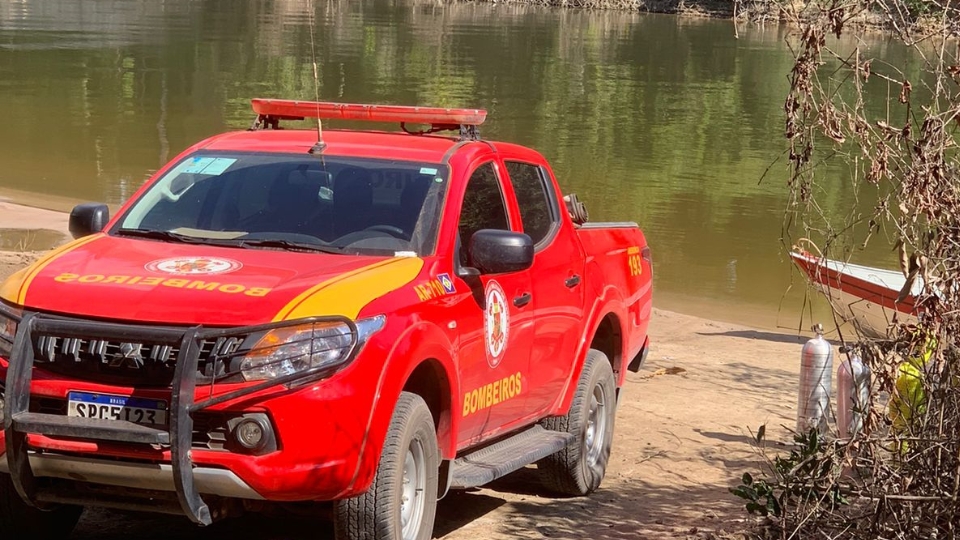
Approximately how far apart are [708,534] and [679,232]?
16.1 m

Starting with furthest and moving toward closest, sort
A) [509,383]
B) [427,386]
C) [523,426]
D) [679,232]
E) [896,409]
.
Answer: [679,232] → [523,426] → [509,383] → [427,386] → [896,409]

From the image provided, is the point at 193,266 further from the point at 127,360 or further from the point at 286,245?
the point at 127,360

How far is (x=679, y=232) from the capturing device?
22375mm

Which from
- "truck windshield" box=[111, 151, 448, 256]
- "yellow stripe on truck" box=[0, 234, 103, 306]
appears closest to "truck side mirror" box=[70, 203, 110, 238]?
"truck windshield" box=[111, 151, 448, 256]

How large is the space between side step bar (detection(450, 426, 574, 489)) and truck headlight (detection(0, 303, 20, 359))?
6.05 ft

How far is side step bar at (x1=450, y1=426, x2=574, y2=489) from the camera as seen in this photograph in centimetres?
609

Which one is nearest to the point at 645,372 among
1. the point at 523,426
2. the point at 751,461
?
the point at 751,461

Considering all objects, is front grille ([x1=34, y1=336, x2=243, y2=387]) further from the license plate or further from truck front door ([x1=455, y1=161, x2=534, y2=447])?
truck front door ([x1=455, y1=161, x2=534, y2=447])

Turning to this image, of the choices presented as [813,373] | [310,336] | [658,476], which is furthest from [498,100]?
[310,336]

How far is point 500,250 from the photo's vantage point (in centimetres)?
586

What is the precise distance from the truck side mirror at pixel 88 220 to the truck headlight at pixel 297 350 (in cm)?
169

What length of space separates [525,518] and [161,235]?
7.27 ft

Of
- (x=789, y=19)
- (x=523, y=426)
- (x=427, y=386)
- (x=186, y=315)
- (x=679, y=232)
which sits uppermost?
(x=789, y=19)

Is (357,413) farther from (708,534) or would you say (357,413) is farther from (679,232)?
(679,232)
